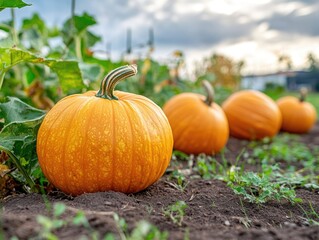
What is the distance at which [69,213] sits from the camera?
1.78 metres

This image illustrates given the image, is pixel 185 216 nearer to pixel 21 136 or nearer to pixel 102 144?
pixel 102 144

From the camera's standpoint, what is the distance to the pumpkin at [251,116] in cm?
564

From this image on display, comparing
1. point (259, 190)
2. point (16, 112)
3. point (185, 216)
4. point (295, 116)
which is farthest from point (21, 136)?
point (295, 116)

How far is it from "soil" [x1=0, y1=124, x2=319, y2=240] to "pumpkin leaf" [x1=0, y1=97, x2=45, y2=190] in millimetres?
178

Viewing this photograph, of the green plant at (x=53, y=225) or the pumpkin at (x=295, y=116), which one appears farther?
the pumpkin at (x=295, y=116)

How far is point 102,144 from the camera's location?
2328 millimetres

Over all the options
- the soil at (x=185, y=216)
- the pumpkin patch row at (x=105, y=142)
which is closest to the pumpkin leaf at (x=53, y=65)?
the pumpkin patch row at (x=105, y=142)

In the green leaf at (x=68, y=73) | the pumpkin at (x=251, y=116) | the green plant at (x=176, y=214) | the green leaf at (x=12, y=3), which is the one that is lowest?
the pumpkin at (x=251, y=116)

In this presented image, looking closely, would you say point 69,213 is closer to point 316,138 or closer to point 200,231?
point 200,231

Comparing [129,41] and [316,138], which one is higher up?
[129,41]

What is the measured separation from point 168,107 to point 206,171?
1.33 meters

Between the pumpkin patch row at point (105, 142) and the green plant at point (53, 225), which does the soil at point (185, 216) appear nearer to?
the green plant at point (53, 225)

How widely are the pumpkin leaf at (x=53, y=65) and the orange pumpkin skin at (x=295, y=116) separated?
5.20 meters


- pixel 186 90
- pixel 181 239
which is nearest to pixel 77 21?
pixel 181 239
